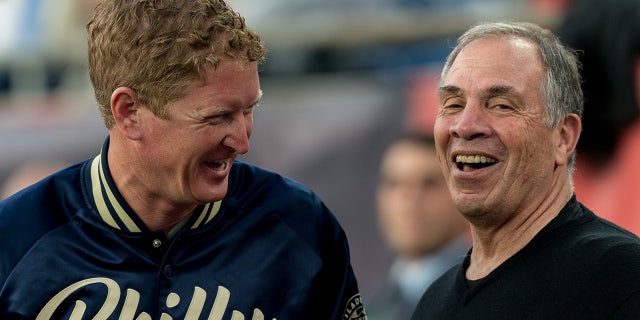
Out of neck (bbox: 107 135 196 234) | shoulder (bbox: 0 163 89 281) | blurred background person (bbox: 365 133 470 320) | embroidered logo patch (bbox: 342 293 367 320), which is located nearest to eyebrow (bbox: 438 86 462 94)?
embroidered logo patch (bbox: 342 293 367 320)

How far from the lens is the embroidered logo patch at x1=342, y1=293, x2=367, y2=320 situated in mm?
4258

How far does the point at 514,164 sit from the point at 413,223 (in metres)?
4.25

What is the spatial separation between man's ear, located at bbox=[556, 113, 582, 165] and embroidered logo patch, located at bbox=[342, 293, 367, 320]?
820 millimetres

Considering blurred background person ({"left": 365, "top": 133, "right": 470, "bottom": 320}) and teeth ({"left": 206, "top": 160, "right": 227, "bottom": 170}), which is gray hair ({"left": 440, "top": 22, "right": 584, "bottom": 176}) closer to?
Answer: teeth ({"left": 206, "top": 160, "right": 227, "bottom": 170})

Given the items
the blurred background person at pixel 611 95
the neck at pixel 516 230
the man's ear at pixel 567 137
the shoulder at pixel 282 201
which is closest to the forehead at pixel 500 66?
the man's ear at pixel 567 137

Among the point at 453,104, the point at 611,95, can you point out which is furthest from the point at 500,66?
the point at 611,95

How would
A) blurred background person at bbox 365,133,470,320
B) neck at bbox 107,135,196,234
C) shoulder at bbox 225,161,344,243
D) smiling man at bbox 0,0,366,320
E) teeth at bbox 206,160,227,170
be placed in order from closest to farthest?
smiling man at bbox 0,0,366,320 → teeth at bbox 206,160,227,170 → neck at bbox 107,135,196,234 → shoulder at bbox 225,161,344,243 → blurred background person at bbox 365,133,470,320

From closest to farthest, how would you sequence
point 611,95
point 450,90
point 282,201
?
point 450,90 < point 282,201 < point 611,95

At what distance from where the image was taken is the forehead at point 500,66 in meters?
4.02

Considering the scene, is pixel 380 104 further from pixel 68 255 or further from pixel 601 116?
pixel 68 255

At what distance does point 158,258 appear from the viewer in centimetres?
401

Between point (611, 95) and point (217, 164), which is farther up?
point (217, 164)

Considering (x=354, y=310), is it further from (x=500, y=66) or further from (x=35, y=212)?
(x=35, y=212)

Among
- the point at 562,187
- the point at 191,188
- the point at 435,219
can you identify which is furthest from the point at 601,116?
the point at 191,188
